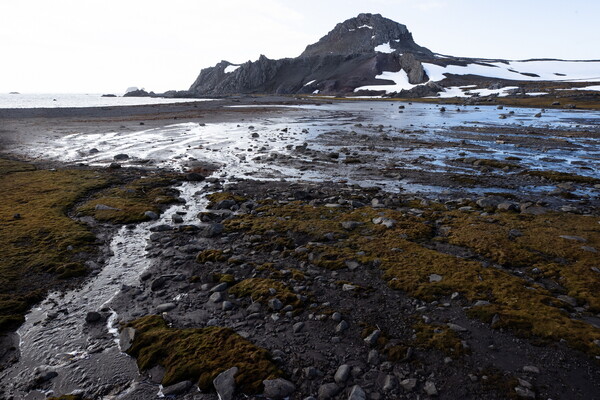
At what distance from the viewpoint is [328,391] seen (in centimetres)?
652

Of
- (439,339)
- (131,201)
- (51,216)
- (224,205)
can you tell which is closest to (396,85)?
(224,205)

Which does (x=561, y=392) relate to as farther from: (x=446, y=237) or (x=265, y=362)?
(x=446, y=237)

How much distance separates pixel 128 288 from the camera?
10500mm

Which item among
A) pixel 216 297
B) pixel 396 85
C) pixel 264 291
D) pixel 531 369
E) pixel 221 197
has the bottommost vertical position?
pixel 531 369

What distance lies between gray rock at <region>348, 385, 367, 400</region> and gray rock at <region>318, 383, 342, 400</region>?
29 centimetres

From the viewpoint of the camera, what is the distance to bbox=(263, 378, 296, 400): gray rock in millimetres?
6578

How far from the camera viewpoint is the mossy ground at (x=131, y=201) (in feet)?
53.9

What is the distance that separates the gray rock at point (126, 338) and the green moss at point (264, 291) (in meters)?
2.82

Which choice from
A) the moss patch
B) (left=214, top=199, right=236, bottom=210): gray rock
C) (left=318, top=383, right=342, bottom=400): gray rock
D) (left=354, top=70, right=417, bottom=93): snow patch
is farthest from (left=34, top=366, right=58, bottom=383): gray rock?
(left=354, top=70, right=417, bottom=93): snow patch

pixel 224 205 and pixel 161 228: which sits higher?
pixel 224 205

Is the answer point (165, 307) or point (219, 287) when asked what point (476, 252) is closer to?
point (219, 287)

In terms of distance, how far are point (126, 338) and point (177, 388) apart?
2.25 m

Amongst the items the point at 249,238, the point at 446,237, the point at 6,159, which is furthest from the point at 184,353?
the point at 6,159

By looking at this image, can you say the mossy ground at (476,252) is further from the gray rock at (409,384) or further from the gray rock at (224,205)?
the gray rock at (409,384)
